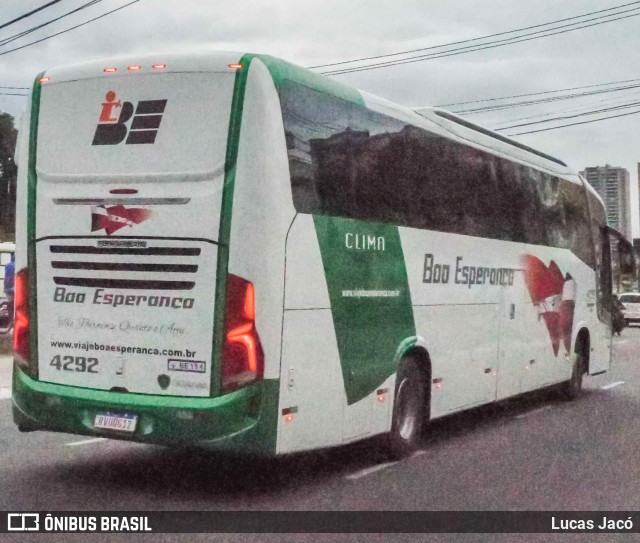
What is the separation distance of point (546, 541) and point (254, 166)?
341cm

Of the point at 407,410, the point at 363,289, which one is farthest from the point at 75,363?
the point at 407,410

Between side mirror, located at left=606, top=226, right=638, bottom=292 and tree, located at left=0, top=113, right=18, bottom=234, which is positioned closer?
side mirror, located at left=606, top=226, right=638, bottom=292

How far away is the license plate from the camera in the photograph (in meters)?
8.16

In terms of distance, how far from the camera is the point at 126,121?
8.42 m

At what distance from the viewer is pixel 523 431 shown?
41.8ft

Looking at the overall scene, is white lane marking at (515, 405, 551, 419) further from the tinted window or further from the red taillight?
the red taillight

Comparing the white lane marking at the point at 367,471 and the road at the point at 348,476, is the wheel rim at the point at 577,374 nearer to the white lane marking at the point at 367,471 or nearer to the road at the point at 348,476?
the road at the point at 348,476

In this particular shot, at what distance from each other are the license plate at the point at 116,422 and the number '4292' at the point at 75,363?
1.28ft

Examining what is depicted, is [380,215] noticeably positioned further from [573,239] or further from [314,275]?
[573,239]

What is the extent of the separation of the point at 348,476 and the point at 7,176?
65.8m

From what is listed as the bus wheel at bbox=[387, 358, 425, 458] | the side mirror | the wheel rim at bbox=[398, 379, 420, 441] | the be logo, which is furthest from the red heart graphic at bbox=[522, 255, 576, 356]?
the be logo

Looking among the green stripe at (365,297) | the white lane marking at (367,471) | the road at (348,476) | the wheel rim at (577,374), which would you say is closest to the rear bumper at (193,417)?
the road at (348,476)

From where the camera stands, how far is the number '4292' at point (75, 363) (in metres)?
8.45

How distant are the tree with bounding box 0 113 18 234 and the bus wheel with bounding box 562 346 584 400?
4750 cm
